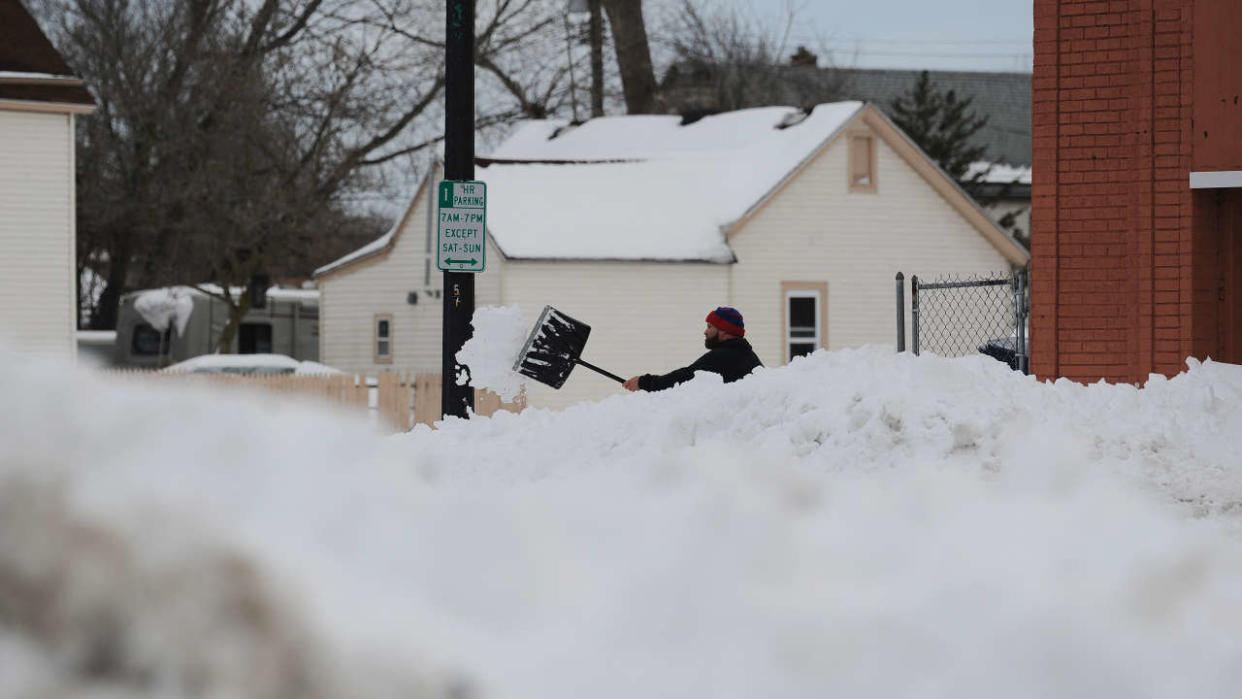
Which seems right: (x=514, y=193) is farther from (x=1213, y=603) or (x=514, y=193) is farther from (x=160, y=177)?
(x=1213, y=603)

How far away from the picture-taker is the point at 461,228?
10.3 meters

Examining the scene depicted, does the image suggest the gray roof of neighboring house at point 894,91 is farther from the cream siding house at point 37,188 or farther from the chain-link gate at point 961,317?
the cream siding house at point 37,188

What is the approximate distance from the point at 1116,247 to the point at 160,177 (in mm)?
29366

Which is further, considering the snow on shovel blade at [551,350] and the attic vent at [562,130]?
the attic vent at [562,130]

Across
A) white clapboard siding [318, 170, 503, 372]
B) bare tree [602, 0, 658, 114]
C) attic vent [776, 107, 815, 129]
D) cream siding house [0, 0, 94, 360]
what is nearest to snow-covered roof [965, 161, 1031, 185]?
bare tree [602, 0, 658, 114]

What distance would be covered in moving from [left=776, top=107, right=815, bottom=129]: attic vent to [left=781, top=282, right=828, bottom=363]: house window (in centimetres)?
401

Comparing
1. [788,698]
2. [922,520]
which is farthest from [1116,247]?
[788,698]

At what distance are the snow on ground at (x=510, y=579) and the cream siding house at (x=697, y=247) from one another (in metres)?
22.0

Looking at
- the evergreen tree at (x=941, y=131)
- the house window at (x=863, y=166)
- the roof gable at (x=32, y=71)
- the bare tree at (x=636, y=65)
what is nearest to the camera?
the roof gable at (x=32, y=71)

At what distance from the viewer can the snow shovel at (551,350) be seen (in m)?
10.2

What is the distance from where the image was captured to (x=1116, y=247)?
35.6ft

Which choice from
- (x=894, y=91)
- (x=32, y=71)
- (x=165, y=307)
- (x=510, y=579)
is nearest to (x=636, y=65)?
(x=165, y=307)

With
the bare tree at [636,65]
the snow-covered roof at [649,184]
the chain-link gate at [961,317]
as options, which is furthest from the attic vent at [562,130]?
the chain-link gate at [961,317]

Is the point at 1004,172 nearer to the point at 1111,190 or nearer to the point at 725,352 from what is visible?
the point at 1111,190
